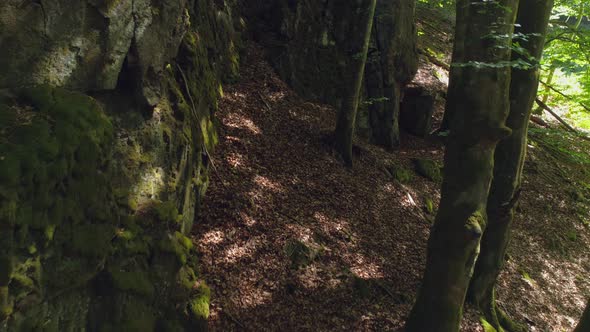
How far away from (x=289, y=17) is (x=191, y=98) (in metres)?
6.01

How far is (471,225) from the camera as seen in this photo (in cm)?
523

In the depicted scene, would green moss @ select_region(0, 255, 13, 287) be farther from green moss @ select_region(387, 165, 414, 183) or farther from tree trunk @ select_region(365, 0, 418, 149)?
tree trunk @ select_region(365, 0, 418, 149)

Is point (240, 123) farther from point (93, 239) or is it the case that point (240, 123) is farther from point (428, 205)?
point (93, 239)

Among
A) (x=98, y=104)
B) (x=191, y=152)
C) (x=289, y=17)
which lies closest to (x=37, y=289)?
(x=98, y=104)

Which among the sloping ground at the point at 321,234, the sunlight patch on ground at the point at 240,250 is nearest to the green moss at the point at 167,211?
the sloping ground at the point at 321,234

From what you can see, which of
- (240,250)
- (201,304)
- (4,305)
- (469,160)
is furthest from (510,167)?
(4,305)

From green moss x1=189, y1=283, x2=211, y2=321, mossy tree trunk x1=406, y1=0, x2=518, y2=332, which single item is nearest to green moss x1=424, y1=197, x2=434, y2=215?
mossy tree trunk x1=406, y1=0, x2=518, y2=332

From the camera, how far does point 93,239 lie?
4.23m

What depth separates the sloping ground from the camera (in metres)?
6.32

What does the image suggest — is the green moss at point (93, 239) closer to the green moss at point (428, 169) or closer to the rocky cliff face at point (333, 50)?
the rocky cliff face at point (333, 50)

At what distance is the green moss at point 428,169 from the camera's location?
11.9 meters

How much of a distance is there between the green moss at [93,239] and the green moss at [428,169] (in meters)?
9.45

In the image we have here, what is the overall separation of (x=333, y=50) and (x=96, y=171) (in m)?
9.46

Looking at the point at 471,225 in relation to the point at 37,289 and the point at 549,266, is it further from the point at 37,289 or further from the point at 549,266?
the point at 549,266
